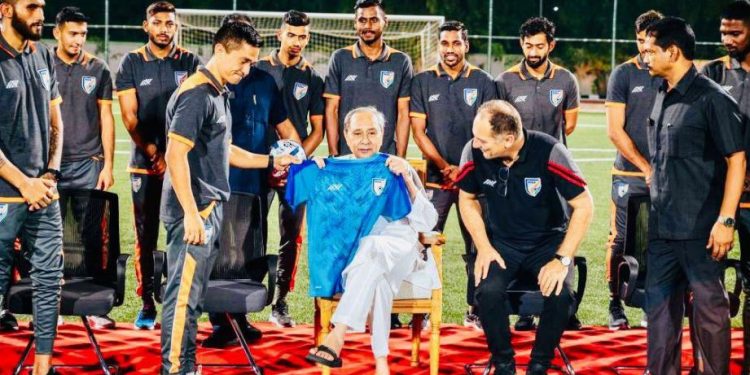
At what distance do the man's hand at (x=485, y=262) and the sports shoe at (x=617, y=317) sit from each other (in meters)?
1.45

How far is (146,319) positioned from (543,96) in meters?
2.83

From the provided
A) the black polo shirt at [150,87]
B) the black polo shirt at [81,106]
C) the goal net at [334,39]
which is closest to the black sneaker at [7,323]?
the black polo shirt at [81,106]

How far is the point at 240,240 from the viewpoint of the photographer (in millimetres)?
5312

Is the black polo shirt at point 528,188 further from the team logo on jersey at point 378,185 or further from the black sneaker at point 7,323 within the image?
the black sneaker at point 7,323

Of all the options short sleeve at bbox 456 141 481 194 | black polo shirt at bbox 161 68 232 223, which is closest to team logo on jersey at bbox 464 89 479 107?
short sleeve at bbox 456 141 481 194

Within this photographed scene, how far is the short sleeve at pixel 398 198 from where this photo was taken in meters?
5.04

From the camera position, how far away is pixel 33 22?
4.55 m

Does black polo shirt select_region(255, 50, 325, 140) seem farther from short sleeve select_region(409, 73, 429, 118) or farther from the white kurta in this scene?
the white kurta

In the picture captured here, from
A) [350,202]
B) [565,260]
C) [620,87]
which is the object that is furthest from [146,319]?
[620,87]

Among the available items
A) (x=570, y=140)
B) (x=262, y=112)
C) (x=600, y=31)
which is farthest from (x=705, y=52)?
(x=262, y=112)

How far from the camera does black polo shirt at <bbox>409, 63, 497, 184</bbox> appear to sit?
20.4 feet

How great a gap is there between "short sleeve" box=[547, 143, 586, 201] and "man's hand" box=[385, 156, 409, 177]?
73 centimetres

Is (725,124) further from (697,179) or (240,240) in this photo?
(240,240)

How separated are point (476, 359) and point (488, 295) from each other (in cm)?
68
